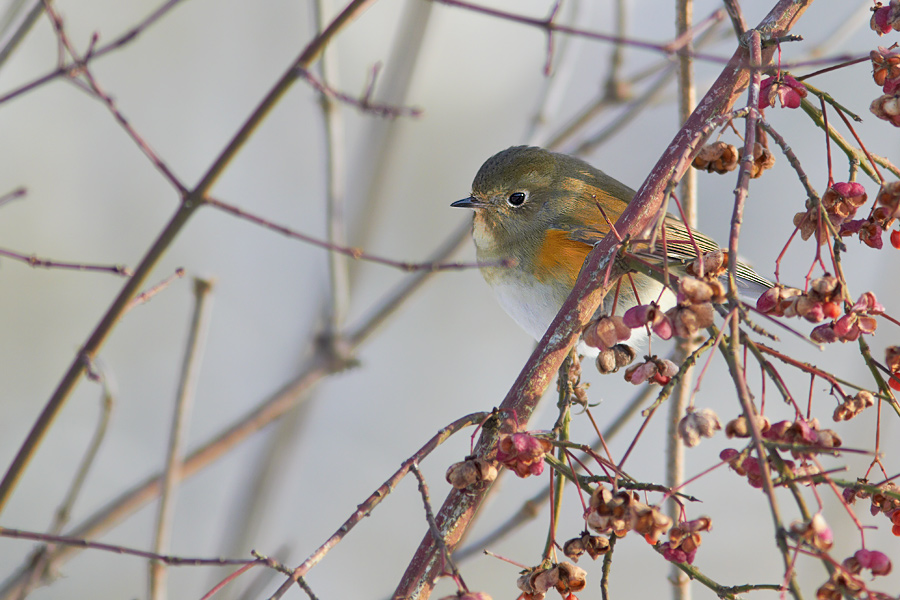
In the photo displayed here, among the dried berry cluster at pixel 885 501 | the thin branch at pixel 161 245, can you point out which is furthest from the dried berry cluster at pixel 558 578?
the thin branch at pixel 161 245

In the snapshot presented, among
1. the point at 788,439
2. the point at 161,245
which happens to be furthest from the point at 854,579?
the point at 161,245

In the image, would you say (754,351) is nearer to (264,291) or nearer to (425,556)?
(425,556)

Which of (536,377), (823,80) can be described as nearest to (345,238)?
(536,377)

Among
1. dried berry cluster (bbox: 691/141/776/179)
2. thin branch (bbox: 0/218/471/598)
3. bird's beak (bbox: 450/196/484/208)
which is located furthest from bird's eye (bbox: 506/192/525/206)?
dried berry cluster (bbox: 691/141/776/179)

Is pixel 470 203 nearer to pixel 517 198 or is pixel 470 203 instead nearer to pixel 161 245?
pixel 517 198

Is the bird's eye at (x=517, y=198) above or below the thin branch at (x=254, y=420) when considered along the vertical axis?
above

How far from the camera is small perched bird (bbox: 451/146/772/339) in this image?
104 inches

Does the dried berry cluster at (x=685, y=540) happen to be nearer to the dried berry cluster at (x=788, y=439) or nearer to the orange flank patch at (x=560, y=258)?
the dried berry cluster at (x=788, y=439)

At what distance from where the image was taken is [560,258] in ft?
8.79

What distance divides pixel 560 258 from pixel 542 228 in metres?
0.22

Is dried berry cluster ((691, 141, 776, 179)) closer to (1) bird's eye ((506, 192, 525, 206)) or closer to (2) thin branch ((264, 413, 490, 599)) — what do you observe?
(2) thin branch ((264, 413, 490, 599))

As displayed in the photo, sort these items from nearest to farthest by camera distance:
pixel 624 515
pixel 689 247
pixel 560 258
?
pixel 624 515
pixel 689 247
pixel 560 258

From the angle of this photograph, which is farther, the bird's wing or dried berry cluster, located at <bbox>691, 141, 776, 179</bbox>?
the bird's wing

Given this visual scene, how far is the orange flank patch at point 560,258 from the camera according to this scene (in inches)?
104
